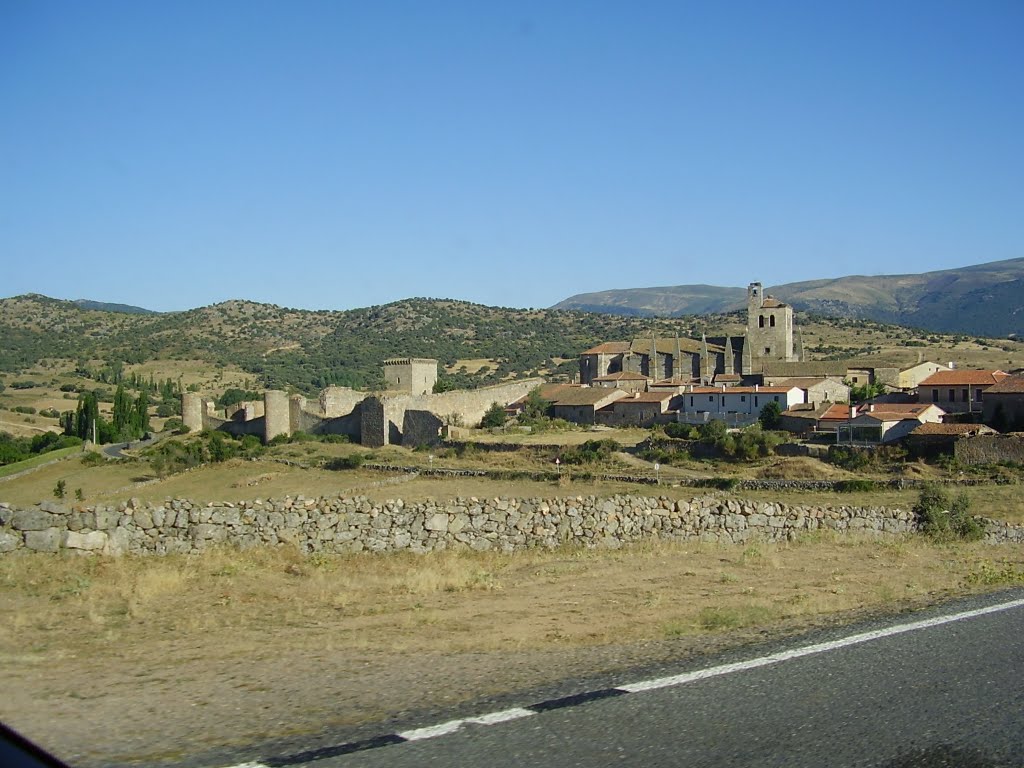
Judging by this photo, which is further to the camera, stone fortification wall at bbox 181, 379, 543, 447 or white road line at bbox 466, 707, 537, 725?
stone fortification wall at bbox 181, 379, 543, 447

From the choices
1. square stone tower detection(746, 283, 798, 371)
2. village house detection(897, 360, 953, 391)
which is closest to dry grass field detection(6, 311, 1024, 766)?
village house detection(897, 360, 953, 391)

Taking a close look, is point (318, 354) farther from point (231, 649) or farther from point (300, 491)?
point (231, 649)

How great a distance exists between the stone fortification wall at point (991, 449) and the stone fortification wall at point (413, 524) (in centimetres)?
2322

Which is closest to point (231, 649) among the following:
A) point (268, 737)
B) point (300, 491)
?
point (268, 737)

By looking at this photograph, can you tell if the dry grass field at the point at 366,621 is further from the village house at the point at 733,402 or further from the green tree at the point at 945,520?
the village house at the point at 733,402

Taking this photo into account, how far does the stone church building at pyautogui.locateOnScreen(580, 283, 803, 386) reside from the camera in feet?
218

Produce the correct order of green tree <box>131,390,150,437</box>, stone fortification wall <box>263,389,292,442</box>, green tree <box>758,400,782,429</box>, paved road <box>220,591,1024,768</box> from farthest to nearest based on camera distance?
green tree <box>131,390,150,437</box> → stone fortification wall <box>263,389,292,442</box> → green tree <box>758,400,782,429</box> → paved road <box>220,591,1024,768</box>

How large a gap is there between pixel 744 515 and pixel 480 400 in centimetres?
3986

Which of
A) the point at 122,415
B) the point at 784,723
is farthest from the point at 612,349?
the point at 784,723

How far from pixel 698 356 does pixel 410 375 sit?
18738 millimetres

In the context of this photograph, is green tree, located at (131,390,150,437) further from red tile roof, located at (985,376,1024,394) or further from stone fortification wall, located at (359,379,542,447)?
red tile roof, located at (985,376,1024,394)

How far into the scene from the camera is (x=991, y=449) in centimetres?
3978

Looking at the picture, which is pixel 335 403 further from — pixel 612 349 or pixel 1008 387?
pixel 1008 387

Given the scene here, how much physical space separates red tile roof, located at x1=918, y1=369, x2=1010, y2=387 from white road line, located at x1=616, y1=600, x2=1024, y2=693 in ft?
149
